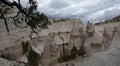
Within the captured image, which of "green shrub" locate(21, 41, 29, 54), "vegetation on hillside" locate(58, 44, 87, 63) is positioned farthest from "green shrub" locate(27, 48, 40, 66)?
"vegetation on hillside" locate(58, 44, 87, 63)

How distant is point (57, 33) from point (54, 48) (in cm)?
486

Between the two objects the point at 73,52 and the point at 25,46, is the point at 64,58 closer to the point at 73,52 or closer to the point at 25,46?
the point at 73,52

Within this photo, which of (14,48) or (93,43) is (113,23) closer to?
(93,43)

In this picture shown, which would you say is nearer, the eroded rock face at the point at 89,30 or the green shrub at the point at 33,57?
the green shrub at the point at 33,57

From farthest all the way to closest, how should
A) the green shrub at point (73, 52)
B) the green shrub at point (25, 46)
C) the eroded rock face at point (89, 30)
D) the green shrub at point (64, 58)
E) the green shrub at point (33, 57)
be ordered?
the eroded rock face at point (89, 30) → the green shrub at point (73, 52) → the green shrub at point (64, 58) → the green shrub at point (25, 46) → the green shrub at point (33, 57)

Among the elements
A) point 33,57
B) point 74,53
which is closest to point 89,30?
point 74,53

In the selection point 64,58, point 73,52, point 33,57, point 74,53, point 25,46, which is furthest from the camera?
point 73,52

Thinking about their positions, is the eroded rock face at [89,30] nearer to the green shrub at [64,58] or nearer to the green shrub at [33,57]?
the green shrub at [64,58]

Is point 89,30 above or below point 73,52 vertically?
above

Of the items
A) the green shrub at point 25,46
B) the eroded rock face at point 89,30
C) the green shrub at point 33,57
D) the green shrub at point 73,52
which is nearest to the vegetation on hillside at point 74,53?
the green shrub at point 73,52

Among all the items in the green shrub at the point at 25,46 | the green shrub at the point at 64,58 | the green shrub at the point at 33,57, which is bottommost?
the green shrub at the point at 64,58

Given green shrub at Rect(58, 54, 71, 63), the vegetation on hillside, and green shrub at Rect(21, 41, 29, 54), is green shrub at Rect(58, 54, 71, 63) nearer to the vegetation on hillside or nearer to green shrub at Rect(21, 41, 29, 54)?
the vegetation on hillside

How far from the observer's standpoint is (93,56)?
112 ft

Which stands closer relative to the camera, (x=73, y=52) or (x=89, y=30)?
(x=73, y=52)
